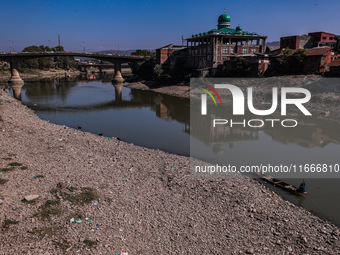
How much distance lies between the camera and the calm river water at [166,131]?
1752cm

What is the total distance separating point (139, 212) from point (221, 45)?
2224 inches

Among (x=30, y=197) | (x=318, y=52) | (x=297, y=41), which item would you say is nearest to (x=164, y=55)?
(x=297, y=41)

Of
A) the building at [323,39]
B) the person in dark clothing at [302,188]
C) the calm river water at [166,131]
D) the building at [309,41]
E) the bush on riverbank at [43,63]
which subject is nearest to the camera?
the person in dark clothing at [302,188]

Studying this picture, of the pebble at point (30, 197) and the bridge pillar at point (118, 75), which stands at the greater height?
the bridge pillar at point (118, 75)

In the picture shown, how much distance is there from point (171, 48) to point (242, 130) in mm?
50959

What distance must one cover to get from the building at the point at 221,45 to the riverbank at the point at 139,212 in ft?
159

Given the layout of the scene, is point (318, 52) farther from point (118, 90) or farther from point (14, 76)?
point (14, 76)

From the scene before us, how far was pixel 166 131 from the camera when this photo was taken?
33.3 metres

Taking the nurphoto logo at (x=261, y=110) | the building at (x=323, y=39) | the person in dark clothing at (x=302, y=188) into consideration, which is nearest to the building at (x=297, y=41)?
the building at (x=323, y=39)

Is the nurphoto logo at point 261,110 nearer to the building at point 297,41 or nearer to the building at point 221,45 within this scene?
the building at point 221,45

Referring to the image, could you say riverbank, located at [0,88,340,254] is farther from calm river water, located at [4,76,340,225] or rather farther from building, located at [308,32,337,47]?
building, located at [308,32,337,47]

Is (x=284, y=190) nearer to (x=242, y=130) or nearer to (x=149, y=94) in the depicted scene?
(x=242, y=130)

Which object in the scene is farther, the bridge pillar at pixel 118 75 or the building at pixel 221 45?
the bridge pillar at pixel 118 75

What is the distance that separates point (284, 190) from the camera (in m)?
17.6
